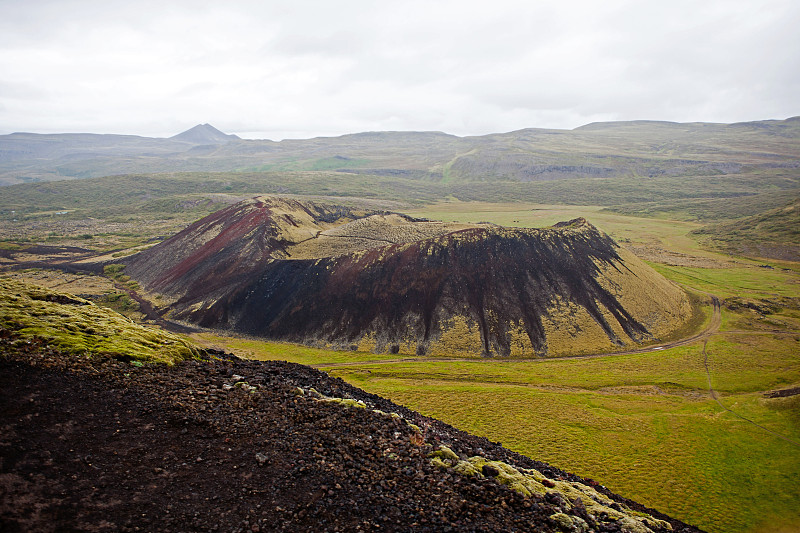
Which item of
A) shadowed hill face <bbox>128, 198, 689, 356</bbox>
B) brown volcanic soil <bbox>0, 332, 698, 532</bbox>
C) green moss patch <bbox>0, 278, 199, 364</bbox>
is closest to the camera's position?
brown volcanic soil <bbox>0, 332, 698, 532</bbox>

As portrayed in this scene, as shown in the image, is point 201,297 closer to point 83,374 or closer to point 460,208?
point 83,374

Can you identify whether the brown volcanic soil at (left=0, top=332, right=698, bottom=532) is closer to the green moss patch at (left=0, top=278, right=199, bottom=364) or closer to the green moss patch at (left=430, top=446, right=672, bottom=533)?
the green moss patch at (left=430, top=446, right=672, bottom=533)

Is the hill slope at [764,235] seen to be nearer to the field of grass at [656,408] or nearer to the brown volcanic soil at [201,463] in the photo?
the field of grass at [656,408]

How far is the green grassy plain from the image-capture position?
24.3m

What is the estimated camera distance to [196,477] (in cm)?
1252

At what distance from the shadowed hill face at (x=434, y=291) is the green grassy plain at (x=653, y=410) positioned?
13.0ft

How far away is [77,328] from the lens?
60.3 feet

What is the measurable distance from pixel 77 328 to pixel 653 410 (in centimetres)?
4215

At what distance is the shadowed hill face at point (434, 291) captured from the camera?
4866 cm

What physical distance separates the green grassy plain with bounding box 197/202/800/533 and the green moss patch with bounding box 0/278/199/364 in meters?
19.6

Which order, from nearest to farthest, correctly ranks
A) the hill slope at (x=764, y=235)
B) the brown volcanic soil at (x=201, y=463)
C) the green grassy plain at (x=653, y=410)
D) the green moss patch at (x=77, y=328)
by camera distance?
the brown volcanic soil at (x=201, y=463), the green moss patch at (x=77, y=328), the green grassy plain at (x=653, y=410), the hill slope at (x=764, y=235)

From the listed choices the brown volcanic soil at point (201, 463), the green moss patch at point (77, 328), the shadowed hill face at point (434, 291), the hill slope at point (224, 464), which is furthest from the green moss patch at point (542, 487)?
the shadowed hill face at point (434, 291)

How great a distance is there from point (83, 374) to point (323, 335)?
3512cm

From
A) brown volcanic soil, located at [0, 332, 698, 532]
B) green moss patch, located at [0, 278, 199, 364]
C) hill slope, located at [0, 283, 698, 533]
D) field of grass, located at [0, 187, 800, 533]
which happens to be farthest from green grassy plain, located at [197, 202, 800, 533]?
green moss patch, located at [0, 278, 199, 364]
